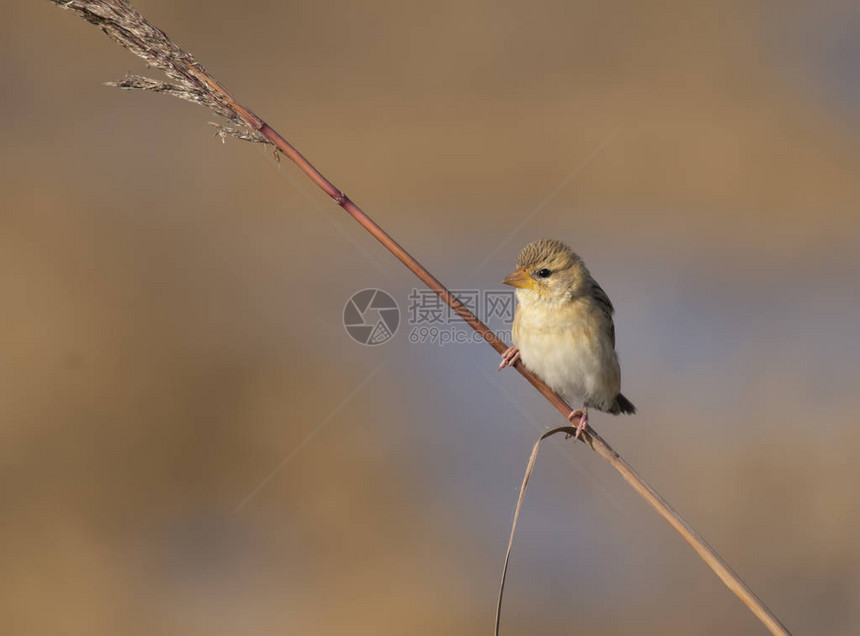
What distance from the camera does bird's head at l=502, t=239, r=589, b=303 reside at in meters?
3.88

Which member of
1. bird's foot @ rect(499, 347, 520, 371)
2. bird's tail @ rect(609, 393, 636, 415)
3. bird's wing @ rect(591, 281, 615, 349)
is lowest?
bird's tail @ rect(609, 393, 636, 415)

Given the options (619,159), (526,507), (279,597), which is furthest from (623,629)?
(619,159)

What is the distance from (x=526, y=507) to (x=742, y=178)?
590 cm

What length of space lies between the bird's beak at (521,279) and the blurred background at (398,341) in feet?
9.26

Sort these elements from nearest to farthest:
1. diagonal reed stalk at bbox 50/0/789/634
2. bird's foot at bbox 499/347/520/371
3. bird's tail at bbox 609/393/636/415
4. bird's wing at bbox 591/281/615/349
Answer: diagonal reed stalk at bbox 50/0/789/634 → bird's foot at bbox 499/347/520/371 → bird's wing at bbox 591/281/615/349 → bird's tail at bbox 609/393/636/415

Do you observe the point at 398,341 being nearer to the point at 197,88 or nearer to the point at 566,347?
the point at 566,347

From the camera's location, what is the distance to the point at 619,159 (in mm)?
10586

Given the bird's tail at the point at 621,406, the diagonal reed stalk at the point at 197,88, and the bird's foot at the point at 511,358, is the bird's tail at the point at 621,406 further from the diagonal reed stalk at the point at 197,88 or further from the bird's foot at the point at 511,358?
the diagonal reed stalk at the point at 197,88

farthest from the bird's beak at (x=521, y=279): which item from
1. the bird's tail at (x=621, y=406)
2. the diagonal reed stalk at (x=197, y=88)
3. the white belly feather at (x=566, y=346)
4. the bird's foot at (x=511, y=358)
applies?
the diagonal reed stalk at (x=197, y=88)

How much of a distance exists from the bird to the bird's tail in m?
0.27

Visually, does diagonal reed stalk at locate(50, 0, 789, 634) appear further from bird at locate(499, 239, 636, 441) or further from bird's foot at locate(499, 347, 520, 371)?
bird at locate(499, 239, 636, 441)

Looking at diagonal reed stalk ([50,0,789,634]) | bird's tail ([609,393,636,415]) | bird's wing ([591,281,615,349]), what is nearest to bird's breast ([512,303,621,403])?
bird's wing ([591,281,615,349])

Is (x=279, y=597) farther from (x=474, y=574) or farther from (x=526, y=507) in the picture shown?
(x=526, y=507)

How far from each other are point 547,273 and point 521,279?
13 cm
